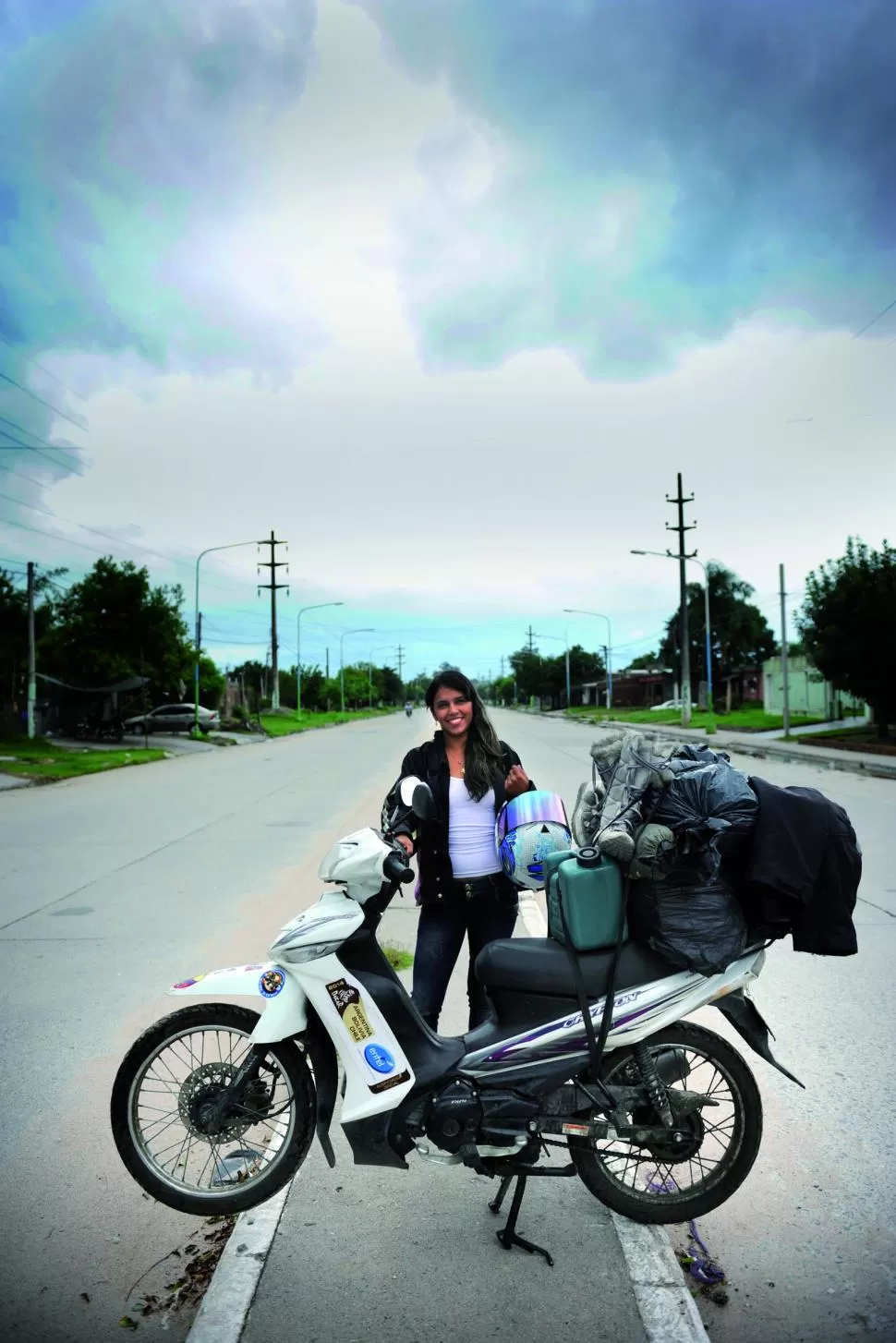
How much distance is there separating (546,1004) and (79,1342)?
5.13 feet

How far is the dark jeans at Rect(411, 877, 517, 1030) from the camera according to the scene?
382 cm

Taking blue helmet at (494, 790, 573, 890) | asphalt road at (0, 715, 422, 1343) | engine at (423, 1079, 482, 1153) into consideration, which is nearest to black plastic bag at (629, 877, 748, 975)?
blue helmet at (494, 790, 573, 890)

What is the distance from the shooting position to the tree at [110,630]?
34.1 metres

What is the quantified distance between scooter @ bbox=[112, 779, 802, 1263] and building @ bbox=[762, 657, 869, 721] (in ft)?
148

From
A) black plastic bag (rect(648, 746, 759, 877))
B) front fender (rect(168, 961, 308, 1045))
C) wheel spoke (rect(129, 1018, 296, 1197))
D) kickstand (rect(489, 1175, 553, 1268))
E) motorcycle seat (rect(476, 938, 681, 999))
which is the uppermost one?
black plastic bag (rect(648, 746, 759, 877))

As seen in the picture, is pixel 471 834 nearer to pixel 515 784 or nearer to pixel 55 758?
pixel 515 784

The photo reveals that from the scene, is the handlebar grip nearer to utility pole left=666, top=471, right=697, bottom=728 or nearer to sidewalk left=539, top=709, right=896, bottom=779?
sidewalk left=539, top=709, right=896, bottom=779

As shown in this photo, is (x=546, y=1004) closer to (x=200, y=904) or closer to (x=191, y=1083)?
(x=191, y=1083)

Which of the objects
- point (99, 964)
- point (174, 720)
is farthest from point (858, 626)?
point (174, 720)

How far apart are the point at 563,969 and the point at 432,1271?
0.95 meters

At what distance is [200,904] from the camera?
7.98 m

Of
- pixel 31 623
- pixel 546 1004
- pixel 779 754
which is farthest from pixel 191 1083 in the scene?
pixel 31 623

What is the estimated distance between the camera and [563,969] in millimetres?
3068

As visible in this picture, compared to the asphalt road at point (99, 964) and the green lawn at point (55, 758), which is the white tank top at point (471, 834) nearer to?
the asphalt road at point (99, 964)
